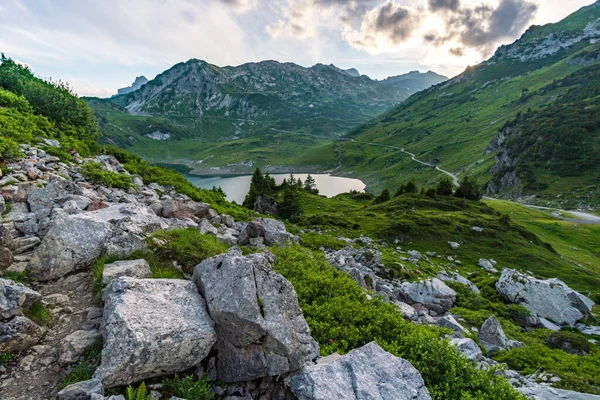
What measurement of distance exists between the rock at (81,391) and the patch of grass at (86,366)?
1.77 ft

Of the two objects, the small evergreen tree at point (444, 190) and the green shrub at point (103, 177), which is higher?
the green shrub at point (103, 177)

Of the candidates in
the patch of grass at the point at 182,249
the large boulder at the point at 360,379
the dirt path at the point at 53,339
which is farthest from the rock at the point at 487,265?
the dirt path at the point at 53,339

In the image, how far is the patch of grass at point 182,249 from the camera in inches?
459

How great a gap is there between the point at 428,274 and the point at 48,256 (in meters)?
30.9

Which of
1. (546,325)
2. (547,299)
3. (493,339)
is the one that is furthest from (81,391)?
(547,299)

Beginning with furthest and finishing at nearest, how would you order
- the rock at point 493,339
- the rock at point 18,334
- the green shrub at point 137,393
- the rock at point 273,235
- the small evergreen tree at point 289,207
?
the small evergreen tree at point 289,207 < the rock at point 273,235 < the rock at point 493,339 < the rock at point 18,334 < the green shrub at point 137,393

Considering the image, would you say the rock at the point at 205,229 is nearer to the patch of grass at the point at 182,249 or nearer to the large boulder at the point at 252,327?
the patch of grass at the point at 182,249

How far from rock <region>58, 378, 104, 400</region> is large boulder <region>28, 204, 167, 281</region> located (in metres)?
5.37

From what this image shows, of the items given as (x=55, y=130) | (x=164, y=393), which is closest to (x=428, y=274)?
(x=164, y=393)

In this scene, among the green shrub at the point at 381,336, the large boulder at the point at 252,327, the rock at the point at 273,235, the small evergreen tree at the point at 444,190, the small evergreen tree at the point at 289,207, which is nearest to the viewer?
the large boulder at the point at 252,327

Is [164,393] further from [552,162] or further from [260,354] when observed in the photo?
[552,162]

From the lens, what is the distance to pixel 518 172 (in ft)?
385

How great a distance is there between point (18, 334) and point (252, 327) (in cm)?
572

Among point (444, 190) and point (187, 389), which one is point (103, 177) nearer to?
point (187, 389)
